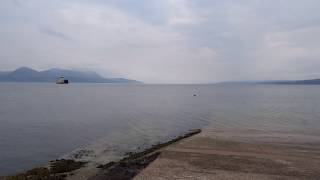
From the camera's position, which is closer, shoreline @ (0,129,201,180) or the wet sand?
the wet sand

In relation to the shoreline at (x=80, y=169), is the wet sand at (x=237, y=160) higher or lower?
higher

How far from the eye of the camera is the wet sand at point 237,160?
59.0 feet

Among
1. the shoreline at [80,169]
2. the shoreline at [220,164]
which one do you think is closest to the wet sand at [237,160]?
the shoreline at [220,164]

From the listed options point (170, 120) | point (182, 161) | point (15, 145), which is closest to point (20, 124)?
point (15, 145)

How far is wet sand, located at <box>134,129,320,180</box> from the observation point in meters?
18.0

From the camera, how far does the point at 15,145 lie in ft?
112

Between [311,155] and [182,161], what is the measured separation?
10.2m

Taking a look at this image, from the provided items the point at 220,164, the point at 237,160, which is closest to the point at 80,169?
the point at 220,164

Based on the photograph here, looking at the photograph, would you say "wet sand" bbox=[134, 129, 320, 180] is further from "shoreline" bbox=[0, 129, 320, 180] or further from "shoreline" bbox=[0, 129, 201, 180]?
"shoreline" bbox=[0, 129, 201, 180]

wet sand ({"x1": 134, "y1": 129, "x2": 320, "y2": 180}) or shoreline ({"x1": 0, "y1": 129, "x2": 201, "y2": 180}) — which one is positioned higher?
wet sand ({"x1": 134, "y1": 129, "x2": 320, "y2": 180})

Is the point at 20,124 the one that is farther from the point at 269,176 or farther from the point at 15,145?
the point at 269,176

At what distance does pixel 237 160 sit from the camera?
21.6 m

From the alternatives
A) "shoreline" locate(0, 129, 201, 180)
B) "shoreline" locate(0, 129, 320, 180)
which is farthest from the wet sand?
"shoreline" locate(0, 129, 201, 180)

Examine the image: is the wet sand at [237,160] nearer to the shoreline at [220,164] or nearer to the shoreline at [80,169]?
the shoreline at [220,164]
